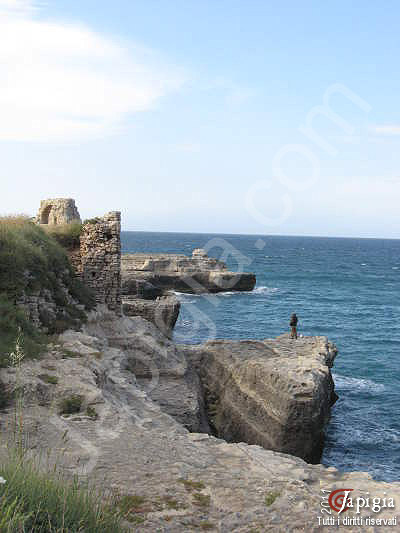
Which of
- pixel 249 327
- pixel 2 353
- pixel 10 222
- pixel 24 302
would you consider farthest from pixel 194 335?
pixel 2 353

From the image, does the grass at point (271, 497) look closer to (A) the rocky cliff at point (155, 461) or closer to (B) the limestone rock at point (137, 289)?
(A) the rocky cliff at point (155, 461)

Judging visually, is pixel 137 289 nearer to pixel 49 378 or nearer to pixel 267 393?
pixel 267 393

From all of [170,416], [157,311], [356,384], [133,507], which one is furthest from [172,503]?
[356,384]

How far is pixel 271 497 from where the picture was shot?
20.3 ft

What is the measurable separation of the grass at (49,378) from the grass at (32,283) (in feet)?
2.24

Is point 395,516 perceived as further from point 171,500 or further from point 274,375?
point 274,375

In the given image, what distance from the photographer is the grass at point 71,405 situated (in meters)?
8.46

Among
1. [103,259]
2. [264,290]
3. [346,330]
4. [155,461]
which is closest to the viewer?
[155,461]

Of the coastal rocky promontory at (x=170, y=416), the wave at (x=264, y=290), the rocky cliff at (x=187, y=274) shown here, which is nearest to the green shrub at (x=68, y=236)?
the coastal rocky promontory at (x=170, y=416)

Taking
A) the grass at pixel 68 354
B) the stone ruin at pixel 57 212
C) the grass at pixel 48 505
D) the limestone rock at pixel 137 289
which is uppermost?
the stone ruin at pixel 57 212

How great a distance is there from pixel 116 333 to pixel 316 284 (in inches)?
2168

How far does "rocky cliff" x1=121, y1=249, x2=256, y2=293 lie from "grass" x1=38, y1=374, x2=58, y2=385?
1624 inches

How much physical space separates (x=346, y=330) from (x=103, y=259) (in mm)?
25524

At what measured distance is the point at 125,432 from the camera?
26.6 feet
